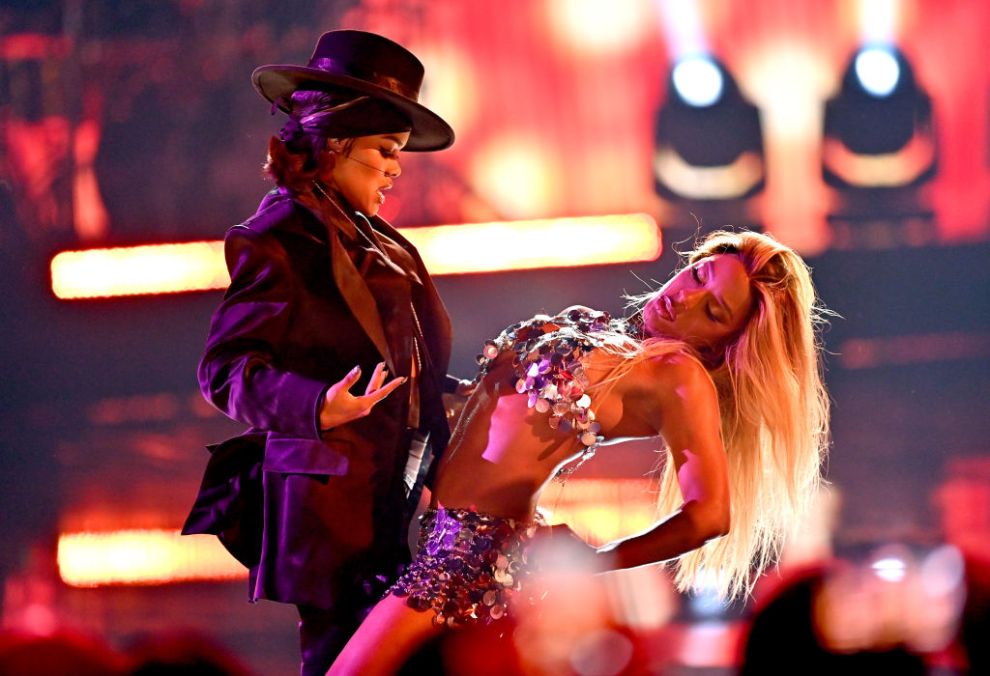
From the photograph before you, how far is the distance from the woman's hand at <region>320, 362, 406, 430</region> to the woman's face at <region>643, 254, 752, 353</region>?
67 cm

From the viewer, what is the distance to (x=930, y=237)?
5.05 metres

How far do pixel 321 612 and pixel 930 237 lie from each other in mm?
3651

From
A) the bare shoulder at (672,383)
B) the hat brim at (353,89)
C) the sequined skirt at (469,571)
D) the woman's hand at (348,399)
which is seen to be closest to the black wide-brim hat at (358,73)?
the hat brim at (353,89)

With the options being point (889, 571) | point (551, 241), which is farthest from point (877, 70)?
point (889, 571)

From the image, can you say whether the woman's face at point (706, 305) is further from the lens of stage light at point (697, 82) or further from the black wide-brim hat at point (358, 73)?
the lens of stage light at point (697, 82)

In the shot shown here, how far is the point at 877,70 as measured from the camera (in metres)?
4.95

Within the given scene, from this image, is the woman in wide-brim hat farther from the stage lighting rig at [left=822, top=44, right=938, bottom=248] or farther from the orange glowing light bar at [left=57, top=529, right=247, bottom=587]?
the stage lighting rig at [left=822, top=44, right=938, bottom=248]

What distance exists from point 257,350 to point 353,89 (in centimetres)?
64

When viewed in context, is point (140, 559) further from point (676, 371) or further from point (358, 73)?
point (676, 371)

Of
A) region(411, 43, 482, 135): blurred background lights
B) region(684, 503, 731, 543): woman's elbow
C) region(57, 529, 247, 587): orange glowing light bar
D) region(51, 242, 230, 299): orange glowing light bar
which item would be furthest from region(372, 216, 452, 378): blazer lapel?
region(51, 242, 230, 299): orange glowing light bar

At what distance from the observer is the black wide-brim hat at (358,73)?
2.48m

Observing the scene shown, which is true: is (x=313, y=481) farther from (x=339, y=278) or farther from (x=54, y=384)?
(x=54, y=384)

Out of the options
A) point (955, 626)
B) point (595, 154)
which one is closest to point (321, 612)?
point (955, 626)

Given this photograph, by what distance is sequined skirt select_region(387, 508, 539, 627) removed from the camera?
2.17 meters
